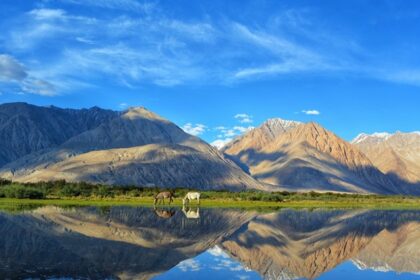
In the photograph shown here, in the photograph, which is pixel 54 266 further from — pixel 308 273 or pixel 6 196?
pixel 6 196

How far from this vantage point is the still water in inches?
734

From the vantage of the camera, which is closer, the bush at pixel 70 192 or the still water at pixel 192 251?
the still water at pixel 192 251

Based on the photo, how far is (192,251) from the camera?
2391 cm

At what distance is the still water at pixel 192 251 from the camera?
61.2 feet

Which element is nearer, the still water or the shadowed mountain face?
the shadowed mountain face

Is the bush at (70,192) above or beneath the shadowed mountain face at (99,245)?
above

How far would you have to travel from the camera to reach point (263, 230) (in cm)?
3441

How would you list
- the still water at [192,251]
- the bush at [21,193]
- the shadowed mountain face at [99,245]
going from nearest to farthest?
the shadowed mountain face at [99,245] → the still water at [192,251] → the bush at [21,193]

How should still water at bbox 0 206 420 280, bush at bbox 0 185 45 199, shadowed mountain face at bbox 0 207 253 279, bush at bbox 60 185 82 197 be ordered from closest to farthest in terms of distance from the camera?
1. shadowed mountain face at bbox 0 207 253 279
2. still water at bbox 0 206 420 280
3. bush at bbox 0 185 45 199
4. bush at bbox 60 185 82 197

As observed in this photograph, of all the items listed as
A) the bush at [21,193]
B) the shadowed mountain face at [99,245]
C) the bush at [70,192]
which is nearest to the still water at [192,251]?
the shadowed mountain face at [99,245]

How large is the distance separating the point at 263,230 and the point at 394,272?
44.7ft

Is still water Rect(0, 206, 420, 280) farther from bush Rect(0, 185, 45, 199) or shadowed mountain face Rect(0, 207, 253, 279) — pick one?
bush Rect(0, 185, 45, 199)

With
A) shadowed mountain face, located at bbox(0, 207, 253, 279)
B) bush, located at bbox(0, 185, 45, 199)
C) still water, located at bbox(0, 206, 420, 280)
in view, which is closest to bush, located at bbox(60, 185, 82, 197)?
bush, located at bbox(0, 185, 45, 199)

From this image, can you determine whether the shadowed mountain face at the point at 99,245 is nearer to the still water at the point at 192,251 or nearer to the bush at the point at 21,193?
the still water at the point at 192,251
